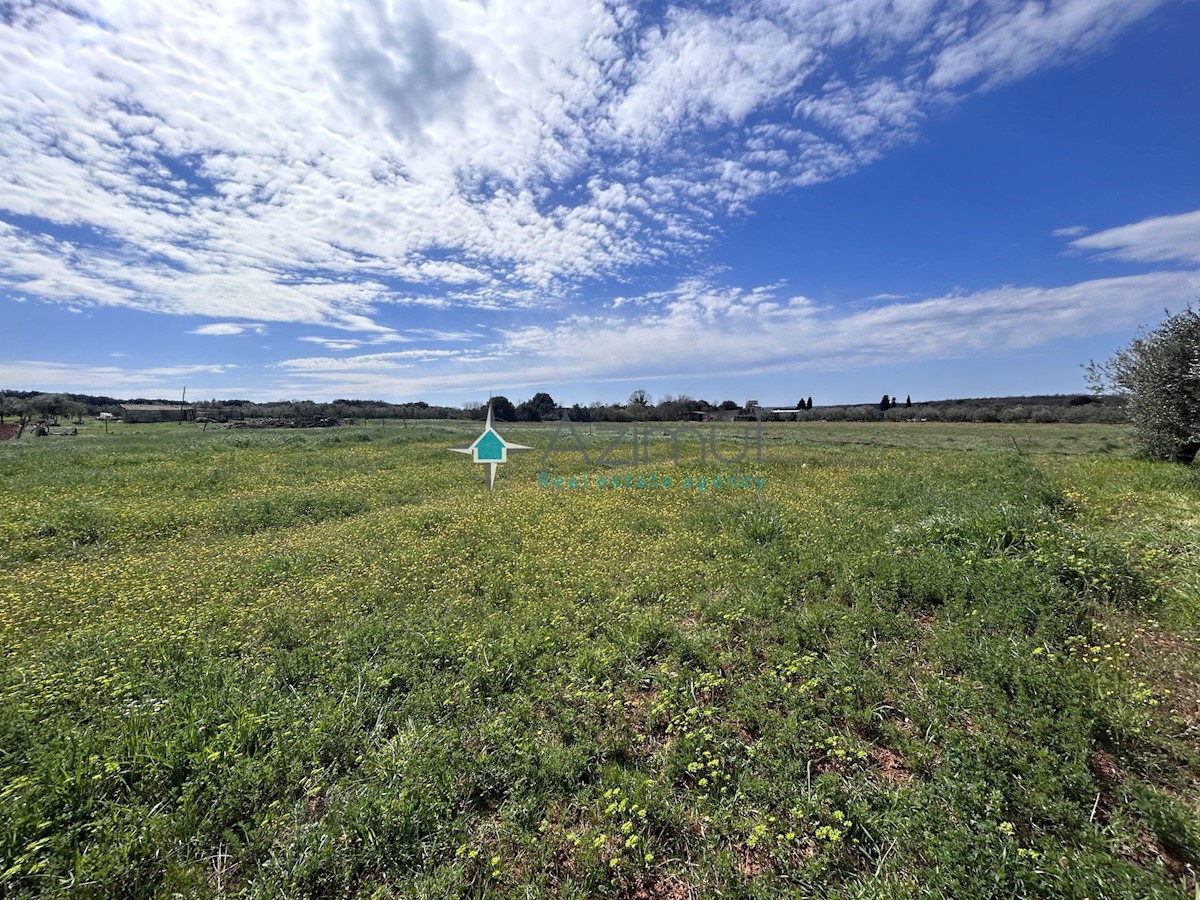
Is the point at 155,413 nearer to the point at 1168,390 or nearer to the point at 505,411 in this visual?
the point at 505,411

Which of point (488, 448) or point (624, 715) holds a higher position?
point (488, 448)

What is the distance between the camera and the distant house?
6022cm

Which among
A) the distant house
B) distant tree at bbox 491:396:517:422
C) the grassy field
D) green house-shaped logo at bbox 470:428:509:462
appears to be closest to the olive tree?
the grassy field

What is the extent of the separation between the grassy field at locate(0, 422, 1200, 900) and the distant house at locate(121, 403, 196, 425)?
6848 cm

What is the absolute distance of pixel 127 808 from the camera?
3410 mm

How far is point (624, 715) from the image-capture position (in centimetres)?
456

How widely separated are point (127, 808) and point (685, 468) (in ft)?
65.4

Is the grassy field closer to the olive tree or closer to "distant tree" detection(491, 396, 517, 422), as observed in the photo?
the olive tree

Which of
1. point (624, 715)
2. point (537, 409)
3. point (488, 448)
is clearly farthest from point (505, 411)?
point (624, 715)

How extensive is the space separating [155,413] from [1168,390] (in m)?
91.1

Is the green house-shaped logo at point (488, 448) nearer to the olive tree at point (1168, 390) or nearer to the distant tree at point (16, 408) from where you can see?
the olive tree at point (1168, 390)

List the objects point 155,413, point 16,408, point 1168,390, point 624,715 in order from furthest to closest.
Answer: point 155,413 < point 16,408 < point 1168,390 < point 624,715

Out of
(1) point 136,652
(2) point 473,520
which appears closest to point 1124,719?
(1) point 136,652

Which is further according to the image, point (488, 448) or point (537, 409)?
point (537, 409)
